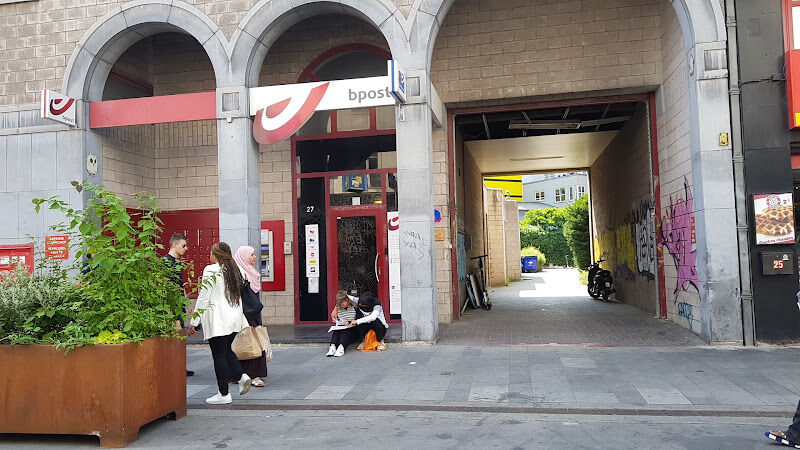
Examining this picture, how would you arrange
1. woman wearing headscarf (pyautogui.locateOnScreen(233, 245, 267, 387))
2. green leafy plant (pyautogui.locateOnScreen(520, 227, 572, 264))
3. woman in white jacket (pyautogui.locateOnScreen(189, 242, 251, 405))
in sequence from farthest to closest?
green leafy plant (pyautogui.locateOnScreen(520, 227, 572, 264)) < woman wearing headscarf (pyautogui.locateOnScreen(233, 245, 267, 387)) < woman in white jacket (pyautogui.locateOnScreen(189, 242, 251, 405))

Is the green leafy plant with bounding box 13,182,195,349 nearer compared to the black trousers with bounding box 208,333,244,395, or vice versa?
the green leafy plant with bounding box 13,182,195,349

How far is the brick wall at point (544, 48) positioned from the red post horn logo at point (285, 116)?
3.12m

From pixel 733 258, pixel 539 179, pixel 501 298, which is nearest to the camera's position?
pixel 733 258

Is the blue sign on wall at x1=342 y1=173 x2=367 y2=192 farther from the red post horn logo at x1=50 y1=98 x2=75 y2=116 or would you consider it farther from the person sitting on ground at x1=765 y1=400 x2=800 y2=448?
the person sitting on ground at x1=765 y1=400 x2=800 y2=448

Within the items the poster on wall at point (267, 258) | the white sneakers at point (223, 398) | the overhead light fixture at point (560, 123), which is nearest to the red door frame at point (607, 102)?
the overhead light fixture at point (560, 123)

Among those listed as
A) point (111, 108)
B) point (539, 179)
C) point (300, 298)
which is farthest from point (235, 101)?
point (539, 179)

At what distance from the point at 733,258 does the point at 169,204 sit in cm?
1110

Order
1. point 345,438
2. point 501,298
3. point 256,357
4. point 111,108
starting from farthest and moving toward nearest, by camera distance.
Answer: point 501,298 < point 111,108 < point 256,357 < point 345,438

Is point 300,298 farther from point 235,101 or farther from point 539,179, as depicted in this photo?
point 539,179

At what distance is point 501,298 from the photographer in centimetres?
1930

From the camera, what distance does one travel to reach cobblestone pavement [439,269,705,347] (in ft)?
32.3

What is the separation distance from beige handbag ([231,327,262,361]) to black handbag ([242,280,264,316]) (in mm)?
214

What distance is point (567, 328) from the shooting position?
1142 centimetres

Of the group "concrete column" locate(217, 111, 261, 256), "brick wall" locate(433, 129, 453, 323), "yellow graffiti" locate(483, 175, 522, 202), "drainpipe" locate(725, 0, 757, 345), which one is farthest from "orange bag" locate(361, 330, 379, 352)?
"yellow graffiti" locate(483, 175, 522, 202)
